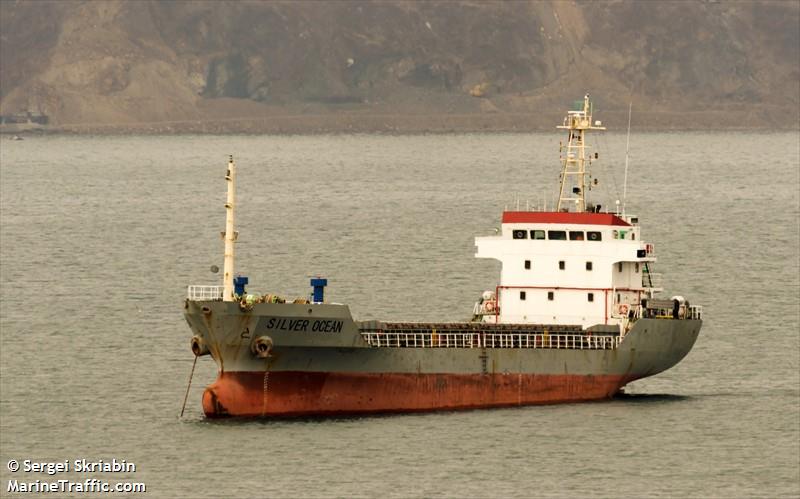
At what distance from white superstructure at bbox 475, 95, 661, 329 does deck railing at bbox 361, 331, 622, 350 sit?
1833 millimetres

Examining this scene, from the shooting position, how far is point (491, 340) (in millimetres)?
69062

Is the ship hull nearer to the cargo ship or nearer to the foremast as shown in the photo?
the cargo ship

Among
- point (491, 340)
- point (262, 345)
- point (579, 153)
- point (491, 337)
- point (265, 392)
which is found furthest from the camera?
point (579, 153)

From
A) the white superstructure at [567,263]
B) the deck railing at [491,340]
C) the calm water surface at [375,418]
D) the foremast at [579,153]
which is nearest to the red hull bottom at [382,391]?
the calm water surface at [375,418]

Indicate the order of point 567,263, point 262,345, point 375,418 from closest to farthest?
1. point 262,345
2. point 375,418
3. point 567,263

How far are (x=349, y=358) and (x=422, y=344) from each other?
295 cm

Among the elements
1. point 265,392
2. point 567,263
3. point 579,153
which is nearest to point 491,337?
point 567,263

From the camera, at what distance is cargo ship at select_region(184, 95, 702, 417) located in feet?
215

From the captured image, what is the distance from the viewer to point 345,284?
104m

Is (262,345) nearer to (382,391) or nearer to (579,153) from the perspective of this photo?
(382,391)

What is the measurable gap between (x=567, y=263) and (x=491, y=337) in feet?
15.0

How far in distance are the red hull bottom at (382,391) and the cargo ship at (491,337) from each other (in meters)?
0.05

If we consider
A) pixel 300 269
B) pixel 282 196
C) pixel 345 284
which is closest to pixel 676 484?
pixel 345 284

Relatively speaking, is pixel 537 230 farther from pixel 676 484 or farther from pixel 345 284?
pixel 345 284
